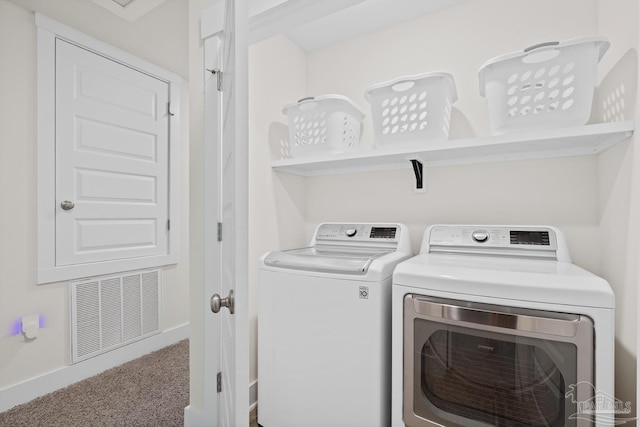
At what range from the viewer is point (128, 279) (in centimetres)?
234

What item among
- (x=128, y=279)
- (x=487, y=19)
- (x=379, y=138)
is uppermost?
(x=487, y=19)

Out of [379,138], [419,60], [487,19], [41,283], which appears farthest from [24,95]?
[487,19]

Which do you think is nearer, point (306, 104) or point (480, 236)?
point (480, 236)

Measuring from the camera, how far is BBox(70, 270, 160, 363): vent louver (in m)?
2.03

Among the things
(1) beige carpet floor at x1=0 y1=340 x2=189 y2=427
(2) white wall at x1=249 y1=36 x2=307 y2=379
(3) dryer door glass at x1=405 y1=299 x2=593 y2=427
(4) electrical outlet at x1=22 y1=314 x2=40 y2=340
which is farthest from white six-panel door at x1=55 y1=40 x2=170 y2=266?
(3) dryer door glass at x1=405 y1=299 x2=593 y2=427

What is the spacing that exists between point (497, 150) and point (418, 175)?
1.40ft

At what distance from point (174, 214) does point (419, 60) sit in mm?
2378

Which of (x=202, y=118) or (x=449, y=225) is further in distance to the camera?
(x=449, y=225)

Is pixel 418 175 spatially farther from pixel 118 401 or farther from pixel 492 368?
pixel 118 401

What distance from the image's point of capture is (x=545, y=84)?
1.15m

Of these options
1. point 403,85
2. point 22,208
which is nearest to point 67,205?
point 22,208

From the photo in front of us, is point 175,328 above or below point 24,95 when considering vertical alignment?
below

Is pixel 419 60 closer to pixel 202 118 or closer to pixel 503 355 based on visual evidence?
pixel 202 118

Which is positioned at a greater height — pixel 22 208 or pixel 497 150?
pixel 497 150
